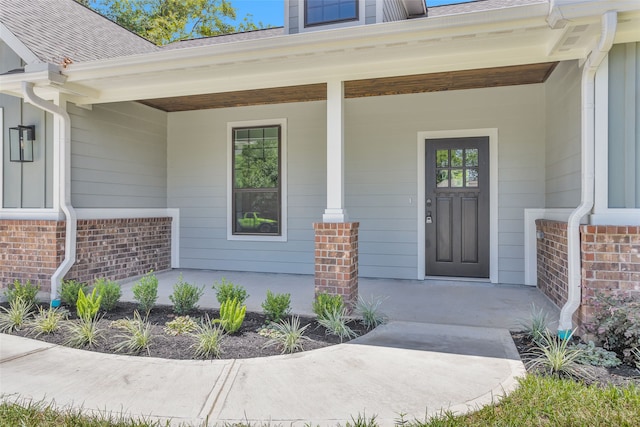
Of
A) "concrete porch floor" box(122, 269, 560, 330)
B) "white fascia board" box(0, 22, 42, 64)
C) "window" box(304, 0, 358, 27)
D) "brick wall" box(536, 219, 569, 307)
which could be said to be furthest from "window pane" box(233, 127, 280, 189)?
"brick wall" box(536, 219, 569, 307)

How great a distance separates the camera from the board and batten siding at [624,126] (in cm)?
347

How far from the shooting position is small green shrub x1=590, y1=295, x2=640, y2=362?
2.92 m

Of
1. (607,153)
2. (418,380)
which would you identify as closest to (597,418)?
(418,380)

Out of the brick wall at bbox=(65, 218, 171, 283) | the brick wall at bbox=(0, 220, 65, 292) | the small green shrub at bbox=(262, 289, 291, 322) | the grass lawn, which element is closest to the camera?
the grass lawn

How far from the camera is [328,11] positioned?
18.9ft

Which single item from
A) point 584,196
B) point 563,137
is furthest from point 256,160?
point 584,196

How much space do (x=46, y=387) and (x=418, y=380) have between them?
8.13 feet

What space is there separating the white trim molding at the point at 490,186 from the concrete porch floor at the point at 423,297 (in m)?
0.34

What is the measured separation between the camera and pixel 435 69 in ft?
13.8

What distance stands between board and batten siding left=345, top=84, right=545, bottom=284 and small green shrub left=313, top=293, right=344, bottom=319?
2.36m

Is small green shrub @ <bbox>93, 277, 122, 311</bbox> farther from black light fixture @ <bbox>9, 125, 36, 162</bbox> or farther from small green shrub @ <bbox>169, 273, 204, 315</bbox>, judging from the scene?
black light fixture @ <bbox>9, 125, 36, 162</bbox>

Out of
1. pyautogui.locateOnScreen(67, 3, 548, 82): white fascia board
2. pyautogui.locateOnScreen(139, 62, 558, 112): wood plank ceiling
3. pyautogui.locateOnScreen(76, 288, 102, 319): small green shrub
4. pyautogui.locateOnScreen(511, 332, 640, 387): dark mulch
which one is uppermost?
pyautogui.locateOnScreen(139, 62, 558, 112): wood plank ceiling

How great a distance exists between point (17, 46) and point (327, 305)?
16.5 feet

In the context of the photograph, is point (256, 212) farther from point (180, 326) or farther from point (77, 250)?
point (180, 326)
